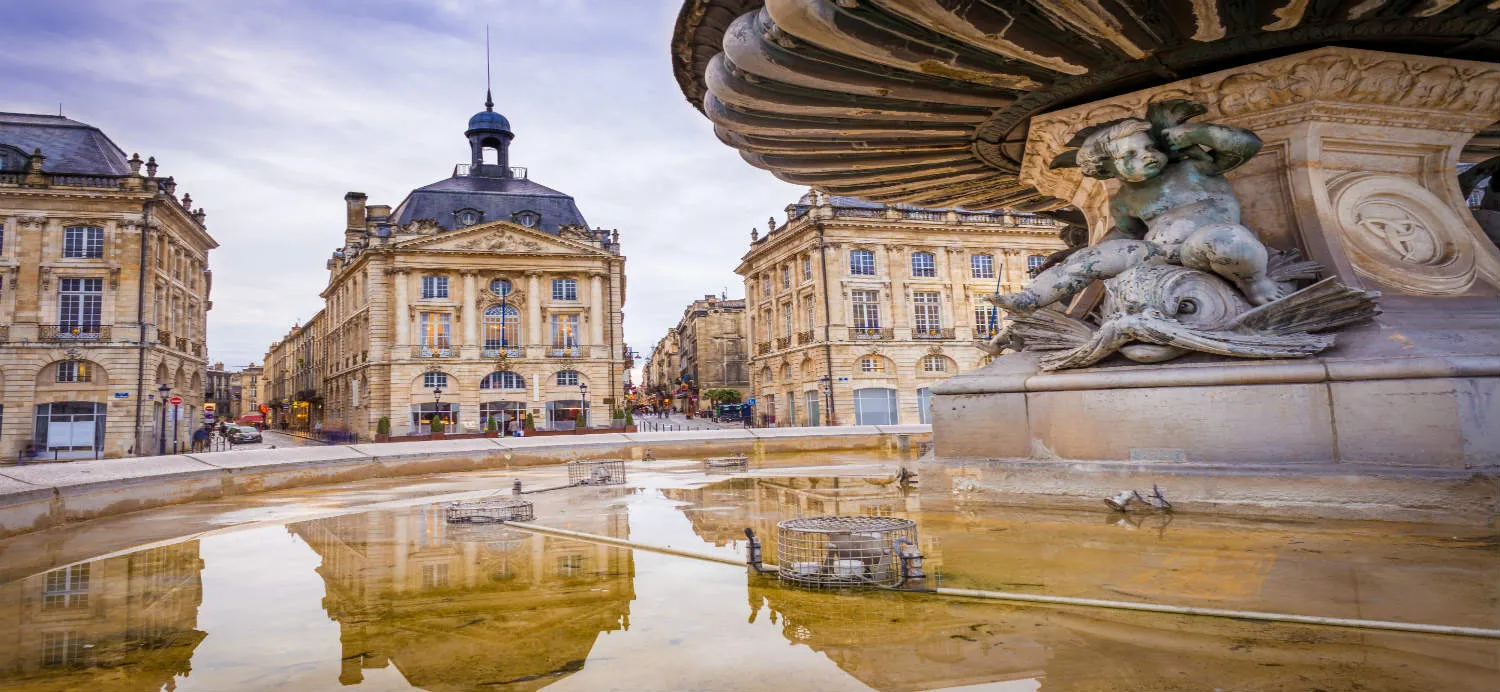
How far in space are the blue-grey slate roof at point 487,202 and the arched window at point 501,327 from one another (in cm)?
572

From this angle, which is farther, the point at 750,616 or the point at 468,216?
the point at 468,216

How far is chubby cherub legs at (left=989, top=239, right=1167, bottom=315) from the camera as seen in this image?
20.0 feet

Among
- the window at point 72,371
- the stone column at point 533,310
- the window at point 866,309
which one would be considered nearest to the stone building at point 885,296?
the window at point 866,309

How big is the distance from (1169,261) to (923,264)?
41.4 metres

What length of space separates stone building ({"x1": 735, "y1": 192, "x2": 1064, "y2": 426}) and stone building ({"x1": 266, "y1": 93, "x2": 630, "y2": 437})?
1215 centimetres

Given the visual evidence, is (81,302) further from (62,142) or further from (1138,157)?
(1138,157)

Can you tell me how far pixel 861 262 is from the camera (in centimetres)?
4538

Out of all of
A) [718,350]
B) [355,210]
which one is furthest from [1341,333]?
[718,350]

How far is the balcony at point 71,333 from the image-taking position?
3372cm

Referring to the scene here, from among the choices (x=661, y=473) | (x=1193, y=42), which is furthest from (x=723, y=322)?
(x=1193, y=42)

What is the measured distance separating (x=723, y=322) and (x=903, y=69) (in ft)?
250

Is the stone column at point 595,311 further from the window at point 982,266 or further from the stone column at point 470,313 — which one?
the window at point 982,266

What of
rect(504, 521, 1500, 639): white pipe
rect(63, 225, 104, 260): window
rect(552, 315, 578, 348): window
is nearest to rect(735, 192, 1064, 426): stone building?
rect(552, 315, 578, 348): window

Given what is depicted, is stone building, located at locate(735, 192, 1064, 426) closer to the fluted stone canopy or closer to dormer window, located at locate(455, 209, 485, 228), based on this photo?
dormer window, located at locate(455, 209, 485, 228)
